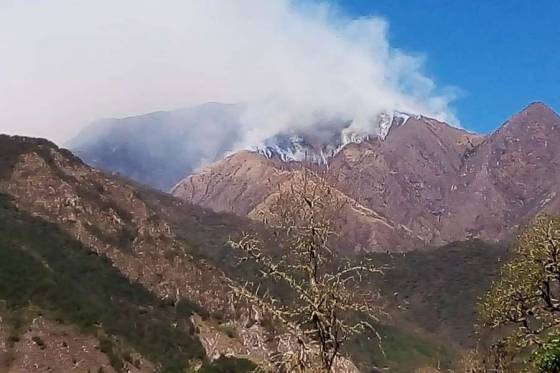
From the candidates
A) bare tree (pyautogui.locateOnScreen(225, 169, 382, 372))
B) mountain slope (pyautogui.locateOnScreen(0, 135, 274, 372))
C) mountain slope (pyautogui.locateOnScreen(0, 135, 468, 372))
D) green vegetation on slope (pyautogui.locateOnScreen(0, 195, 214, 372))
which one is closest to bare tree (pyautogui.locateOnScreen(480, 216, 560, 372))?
bare tree (pyautogui.locateOnScreen(225, 169, 382, 372))

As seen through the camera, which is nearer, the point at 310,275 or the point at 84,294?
the point at 310,275

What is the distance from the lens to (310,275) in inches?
669

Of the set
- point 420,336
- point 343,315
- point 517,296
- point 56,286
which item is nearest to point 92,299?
point 56,286

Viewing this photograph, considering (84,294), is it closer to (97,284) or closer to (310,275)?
(97,284)

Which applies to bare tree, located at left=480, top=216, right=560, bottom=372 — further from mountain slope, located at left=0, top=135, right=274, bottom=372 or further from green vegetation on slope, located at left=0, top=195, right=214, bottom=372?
mountain slope, located at left=0, top=135, right=274, bottom=372

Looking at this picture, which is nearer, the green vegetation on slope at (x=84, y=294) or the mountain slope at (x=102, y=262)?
the green vegetation on slope at (x=84, y=294)

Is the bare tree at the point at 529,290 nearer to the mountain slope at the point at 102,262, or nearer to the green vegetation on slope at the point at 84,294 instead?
the green vegetation on slope at the point at 84,294

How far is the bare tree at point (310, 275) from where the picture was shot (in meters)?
16.3

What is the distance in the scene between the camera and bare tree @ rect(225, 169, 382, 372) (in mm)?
16266

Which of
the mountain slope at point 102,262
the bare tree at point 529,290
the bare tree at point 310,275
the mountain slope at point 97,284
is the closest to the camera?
the bare tree at point 310,275

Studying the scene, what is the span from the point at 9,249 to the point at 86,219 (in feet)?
64.7

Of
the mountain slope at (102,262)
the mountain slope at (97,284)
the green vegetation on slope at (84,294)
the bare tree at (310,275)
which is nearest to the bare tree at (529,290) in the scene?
the bare tree at (310,275)

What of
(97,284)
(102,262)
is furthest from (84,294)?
(102,262)

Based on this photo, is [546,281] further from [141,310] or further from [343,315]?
[141,310]
